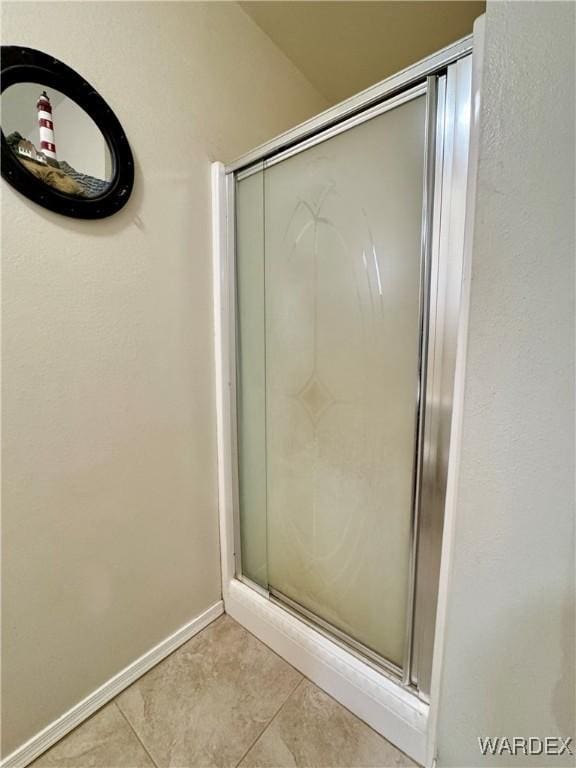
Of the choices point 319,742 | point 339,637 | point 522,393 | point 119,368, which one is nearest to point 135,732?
point 319,742

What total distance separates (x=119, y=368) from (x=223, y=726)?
118 cm

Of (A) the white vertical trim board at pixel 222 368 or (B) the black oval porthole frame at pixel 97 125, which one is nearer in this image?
(B) the black oval porthole frame at pixel 97 125

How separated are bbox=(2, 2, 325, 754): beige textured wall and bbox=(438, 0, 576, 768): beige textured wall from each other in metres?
0.93

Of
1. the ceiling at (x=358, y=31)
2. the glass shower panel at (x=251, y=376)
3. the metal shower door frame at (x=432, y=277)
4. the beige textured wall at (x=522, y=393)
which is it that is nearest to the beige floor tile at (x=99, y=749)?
the glass shower panel at (x=251, y=376)

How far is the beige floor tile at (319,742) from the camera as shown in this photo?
90cm

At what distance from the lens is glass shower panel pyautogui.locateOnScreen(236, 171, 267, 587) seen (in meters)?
1.20

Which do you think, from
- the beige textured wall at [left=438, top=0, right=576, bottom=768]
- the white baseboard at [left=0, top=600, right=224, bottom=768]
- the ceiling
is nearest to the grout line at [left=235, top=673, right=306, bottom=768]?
the white baseboard at [left=0, top=600, right=224, bottom=768]

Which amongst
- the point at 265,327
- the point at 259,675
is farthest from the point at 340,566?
the point at 265,327

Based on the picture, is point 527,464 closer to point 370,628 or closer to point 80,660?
point 370,628

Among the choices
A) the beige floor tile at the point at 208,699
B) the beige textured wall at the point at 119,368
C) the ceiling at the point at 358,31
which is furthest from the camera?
the ceiling at the point at 358,31

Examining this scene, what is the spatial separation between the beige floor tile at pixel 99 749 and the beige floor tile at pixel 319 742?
34 centimetres

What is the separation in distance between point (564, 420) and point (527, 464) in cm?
10

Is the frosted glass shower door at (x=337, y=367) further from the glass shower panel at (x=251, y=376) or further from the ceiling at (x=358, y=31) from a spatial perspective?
the ceiling at (x=358, y=31)

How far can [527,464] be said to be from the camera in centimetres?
56
